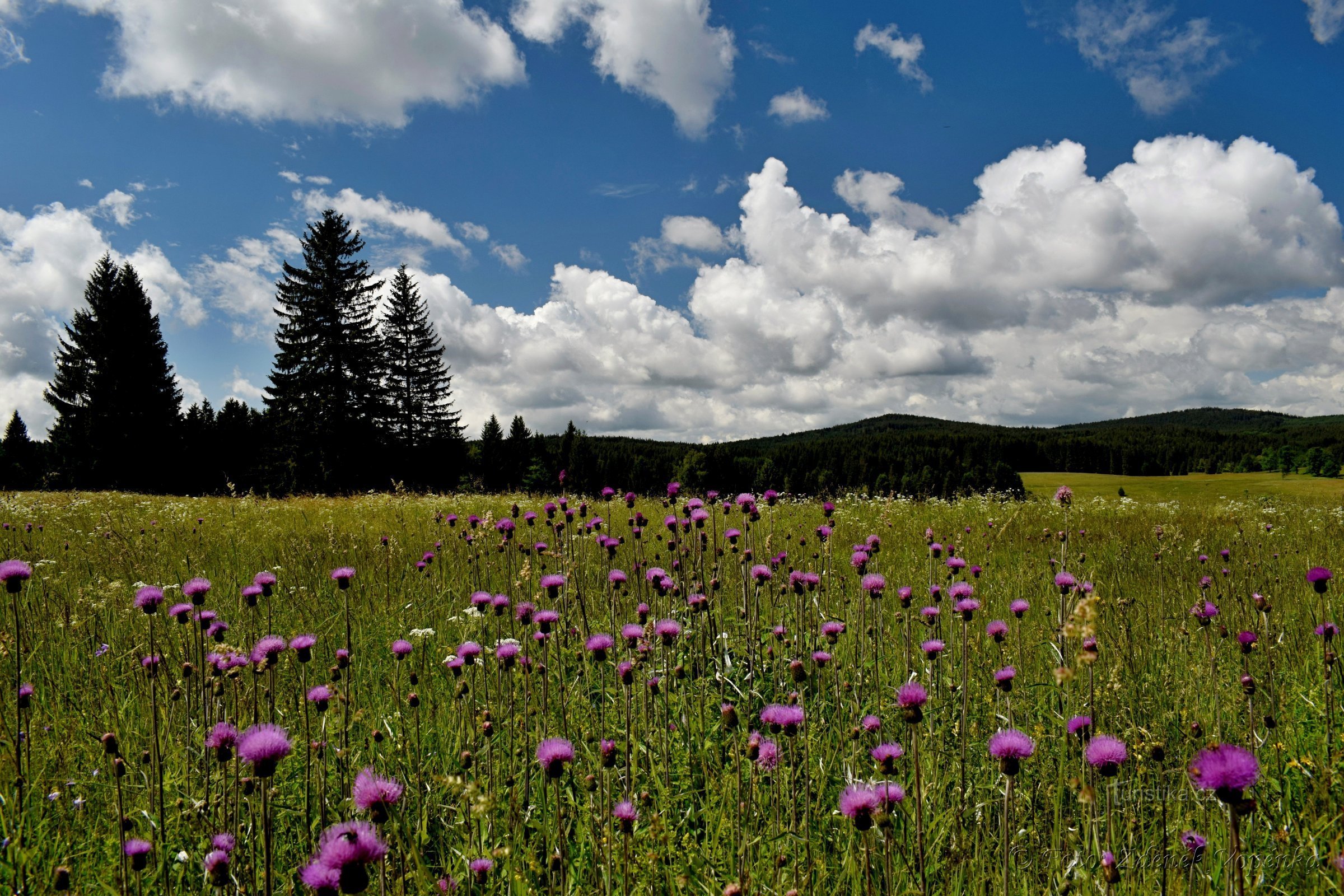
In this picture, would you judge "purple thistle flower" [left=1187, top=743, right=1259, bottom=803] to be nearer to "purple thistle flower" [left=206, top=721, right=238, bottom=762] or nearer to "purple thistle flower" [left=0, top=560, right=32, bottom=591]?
"purple thistle flower" [left=206, top=721, right=238, bottom=762]

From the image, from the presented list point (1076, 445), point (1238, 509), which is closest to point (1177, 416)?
point (1076, 445)

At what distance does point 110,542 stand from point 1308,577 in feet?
32.6

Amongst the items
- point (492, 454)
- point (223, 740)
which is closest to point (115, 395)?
point (492, 454)

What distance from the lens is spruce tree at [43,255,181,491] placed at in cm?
3791

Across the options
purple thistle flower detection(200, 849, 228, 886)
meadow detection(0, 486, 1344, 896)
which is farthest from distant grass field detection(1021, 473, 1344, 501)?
purple thistle flower detection(200, 849, 228, 886)

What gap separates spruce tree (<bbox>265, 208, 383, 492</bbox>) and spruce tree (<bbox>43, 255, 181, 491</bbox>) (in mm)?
8176

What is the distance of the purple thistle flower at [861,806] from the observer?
4.86 feet

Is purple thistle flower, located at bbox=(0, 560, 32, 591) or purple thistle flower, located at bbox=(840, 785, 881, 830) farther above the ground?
purple thistle flower, located at bbox=(0, 560, 32, 591)

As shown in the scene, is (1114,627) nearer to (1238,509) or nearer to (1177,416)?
(1238,509)

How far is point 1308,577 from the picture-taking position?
2676 millimetres

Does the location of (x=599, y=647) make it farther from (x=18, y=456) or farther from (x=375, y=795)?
(x=18, y=456)

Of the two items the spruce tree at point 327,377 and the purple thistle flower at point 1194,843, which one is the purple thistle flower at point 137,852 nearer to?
the purple thistle flower at point 1194,843

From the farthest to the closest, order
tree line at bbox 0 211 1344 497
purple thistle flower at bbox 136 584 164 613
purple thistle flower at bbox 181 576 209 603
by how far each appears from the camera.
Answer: tree line at bbox 0 211 1344 497, purple thistle flower at bbox 181 576 209 603, purple thistle flower at bbox 136 584 164 613

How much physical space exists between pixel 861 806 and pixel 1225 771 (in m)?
0.74
